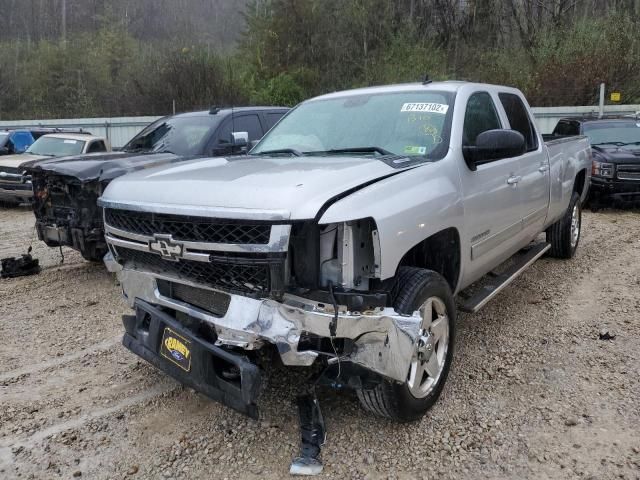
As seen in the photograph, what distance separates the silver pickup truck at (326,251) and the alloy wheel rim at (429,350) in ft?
0.04

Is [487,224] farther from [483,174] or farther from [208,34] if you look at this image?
[208,34]

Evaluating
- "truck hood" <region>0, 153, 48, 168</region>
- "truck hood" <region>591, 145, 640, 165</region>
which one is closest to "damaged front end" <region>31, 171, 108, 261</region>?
"truck hood" <region>0, 153, 48, 168</region>

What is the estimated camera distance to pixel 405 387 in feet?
9.52

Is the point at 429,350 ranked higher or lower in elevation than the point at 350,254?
lower

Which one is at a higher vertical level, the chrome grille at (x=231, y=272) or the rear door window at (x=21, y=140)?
the rear door window at (x=21, y=140)

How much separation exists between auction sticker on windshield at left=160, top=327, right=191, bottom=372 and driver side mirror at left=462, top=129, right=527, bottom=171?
2.13 metres

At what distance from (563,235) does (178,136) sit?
193 inches

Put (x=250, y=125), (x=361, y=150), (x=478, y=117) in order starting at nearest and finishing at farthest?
(x=361, y=150), (x=478, y=117), (x=250, y=125)

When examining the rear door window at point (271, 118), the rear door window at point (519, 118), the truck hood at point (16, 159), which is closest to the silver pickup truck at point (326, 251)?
the rear door window at point (519, 118)

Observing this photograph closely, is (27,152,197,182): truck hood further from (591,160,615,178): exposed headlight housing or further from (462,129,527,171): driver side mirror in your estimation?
(591,160,615,178): exposed headlight housing

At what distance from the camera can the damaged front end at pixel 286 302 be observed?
102 inches

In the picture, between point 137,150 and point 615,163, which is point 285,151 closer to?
point 137,150

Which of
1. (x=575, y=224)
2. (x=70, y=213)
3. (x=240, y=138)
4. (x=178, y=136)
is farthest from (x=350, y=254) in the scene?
(x=178, y=136)

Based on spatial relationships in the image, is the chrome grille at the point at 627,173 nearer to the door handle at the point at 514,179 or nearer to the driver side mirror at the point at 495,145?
the door handle at the point at 514,179
